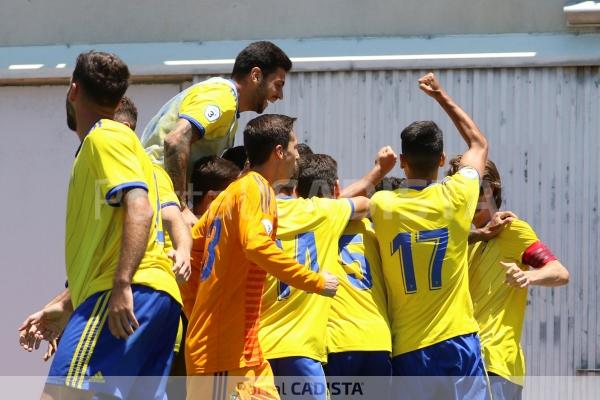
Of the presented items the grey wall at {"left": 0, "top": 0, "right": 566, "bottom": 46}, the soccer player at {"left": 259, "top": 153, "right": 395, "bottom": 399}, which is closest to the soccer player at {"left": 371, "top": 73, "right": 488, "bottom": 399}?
the soccer player at {"left": 259, "top": 153, "right": 395, "bottom": 399}

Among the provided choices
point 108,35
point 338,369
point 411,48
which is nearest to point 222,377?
point 338,369

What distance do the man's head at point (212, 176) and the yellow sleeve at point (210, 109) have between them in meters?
0.15

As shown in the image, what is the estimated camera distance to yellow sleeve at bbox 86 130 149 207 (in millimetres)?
4930

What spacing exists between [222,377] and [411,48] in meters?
4.75

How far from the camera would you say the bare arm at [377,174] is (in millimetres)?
6793

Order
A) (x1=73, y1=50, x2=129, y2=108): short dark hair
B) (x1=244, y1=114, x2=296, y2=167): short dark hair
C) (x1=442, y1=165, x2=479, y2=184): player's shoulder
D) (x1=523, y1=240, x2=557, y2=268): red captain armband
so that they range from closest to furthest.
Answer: (x1=73, y1=50, x2=129, y2=108): short dark hair → (x1=244, y1=114, x2=296, y2=167): short dark hair → (x1=442, y1=165, x2=479, y2=184): player's shoulder → (x1=523, y1=240, x2=557, y2=268): red captain armband

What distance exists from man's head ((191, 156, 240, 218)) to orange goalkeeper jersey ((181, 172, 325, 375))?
2.31 ft

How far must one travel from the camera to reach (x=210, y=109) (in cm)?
655

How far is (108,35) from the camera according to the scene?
10.4 metres

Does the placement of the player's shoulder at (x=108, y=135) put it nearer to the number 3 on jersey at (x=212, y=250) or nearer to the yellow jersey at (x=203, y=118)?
the number 3 on jersey at (x=212, y=250)

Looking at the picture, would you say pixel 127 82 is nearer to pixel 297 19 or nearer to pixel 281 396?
pixel 281 396

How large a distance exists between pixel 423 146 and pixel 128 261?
2456 mm

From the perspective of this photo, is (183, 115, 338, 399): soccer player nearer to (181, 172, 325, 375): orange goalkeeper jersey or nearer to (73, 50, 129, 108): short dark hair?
(181, 172, 325, 375): orange goalkeeper jersey

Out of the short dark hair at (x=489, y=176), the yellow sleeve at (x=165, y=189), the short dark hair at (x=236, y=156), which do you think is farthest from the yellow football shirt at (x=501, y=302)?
the yellow sleeve at (x=165, y=189)
